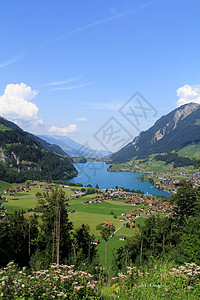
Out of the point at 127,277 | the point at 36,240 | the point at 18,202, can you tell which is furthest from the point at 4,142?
the point at 127,277

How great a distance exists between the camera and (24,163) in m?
146

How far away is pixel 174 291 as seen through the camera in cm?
316

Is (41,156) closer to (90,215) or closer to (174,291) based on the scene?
(90,215)

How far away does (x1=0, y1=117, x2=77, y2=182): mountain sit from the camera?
128m

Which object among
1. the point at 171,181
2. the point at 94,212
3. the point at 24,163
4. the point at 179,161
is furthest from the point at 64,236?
the point at 179,161

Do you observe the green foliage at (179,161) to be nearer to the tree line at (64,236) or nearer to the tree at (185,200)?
the tree line at (64,236)

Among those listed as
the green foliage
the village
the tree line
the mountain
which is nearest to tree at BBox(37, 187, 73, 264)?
the tree line

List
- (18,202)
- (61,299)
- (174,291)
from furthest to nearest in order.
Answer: (18,202)
(174,291)
(61,299)

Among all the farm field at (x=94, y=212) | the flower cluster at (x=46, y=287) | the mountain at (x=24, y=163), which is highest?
the mountain at (x=24, y=163)

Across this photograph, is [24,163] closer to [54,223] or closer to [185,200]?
[54,223]

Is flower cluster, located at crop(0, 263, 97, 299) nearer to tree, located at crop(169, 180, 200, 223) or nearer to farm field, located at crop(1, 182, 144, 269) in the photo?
tree, located at crop(169, 180, 200, 223)

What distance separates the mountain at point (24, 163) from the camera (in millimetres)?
127700

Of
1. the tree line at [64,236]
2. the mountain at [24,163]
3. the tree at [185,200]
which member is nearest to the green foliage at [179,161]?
the mountain at [24,163]

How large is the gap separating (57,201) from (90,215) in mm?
49604
